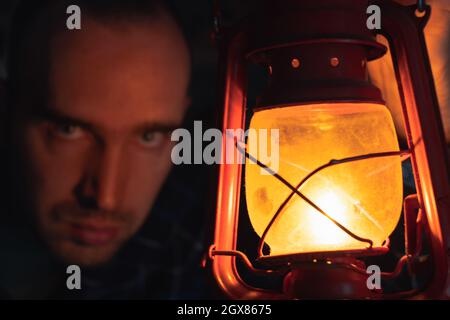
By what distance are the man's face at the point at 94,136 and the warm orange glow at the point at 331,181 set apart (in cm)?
26

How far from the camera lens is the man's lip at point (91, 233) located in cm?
105

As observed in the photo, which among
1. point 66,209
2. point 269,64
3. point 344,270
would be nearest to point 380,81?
point 269,64

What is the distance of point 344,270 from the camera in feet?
2.74

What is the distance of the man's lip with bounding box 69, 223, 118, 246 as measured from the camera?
105 cm

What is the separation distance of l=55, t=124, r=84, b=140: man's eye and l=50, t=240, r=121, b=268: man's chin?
0.50ft

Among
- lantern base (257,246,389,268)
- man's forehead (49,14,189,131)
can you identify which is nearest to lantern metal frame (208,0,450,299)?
lantern base (257,246,389,268)

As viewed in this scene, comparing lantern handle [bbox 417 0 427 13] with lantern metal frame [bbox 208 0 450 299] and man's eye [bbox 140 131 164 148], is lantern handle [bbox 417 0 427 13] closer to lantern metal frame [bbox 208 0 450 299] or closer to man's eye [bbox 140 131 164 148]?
lantern metal frame [bbox 208 0 450 299]

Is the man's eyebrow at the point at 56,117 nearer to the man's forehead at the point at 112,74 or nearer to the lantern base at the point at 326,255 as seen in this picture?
the man's forehead at the point at 112,74

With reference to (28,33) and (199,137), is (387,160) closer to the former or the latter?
(199,137)

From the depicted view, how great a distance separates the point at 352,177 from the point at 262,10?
0.23m

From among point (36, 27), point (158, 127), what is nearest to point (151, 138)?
point (158, 127)

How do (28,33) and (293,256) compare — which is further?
(28,33)

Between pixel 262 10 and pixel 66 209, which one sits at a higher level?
pixel 262 10
